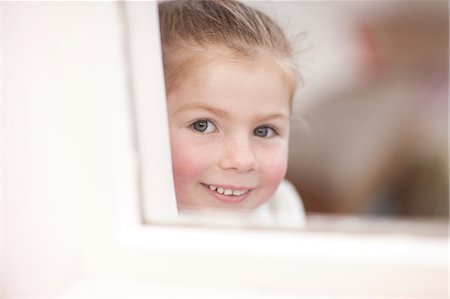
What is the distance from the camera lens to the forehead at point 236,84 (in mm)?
677

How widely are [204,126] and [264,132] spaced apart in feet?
0.26

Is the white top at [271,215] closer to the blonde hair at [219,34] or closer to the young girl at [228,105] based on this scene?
the young girl at [228,105]

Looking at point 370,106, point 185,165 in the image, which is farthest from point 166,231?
point 370,106

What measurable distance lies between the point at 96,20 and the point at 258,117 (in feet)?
0.80

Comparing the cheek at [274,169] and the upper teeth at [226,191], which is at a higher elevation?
the cheek at [274,169]

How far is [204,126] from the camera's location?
27.5 inches

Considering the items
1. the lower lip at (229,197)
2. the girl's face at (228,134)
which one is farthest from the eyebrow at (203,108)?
the lower lip at (229,197)

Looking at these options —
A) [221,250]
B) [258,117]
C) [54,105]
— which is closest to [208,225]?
[221,250]

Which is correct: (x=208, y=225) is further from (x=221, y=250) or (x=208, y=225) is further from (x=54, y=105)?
(x=54, y=105)

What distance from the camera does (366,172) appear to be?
2.24 ft

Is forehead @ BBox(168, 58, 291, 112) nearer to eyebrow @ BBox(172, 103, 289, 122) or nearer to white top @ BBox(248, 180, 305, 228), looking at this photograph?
eyebrow @ BBox(172, 103, 289, 122)

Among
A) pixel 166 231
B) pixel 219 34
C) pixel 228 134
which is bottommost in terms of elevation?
pixel 166 231

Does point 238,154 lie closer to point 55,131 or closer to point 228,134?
point 228,134

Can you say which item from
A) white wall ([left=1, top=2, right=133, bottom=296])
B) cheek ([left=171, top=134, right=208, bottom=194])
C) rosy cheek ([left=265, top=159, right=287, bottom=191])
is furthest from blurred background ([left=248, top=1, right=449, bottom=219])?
white wall ([left=1, top=2, right=133, bottom=296])
